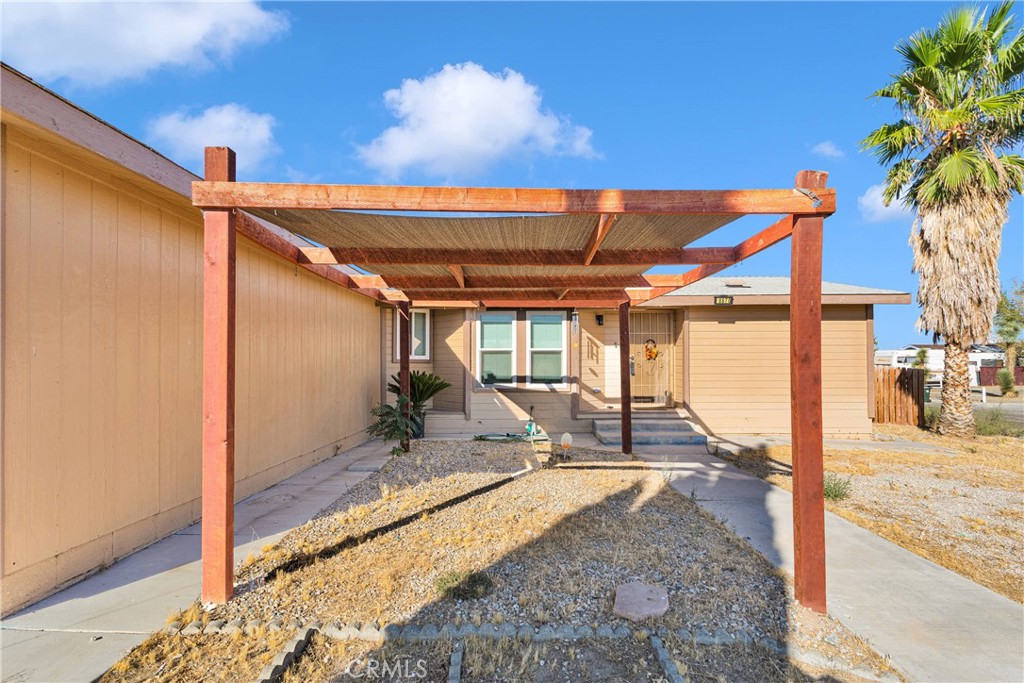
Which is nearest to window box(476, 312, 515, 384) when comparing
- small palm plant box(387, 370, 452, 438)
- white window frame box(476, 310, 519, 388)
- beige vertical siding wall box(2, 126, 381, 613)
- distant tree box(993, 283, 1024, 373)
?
white window frame box(476, 310, 519, 388)

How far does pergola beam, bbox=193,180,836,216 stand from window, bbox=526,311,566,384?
6.71m

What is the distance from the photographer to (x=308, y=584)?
3.09 m

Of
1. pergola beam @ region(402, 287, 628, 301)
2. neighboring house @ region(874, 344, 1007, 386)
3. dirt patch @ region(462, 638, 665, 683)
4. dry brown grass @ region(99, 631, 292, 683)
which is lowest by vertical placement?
dirt patch @ region(462, 638, 665, 683)

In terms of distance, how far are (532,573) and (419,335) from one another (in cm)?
737

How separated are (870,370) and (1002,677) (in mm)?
9315

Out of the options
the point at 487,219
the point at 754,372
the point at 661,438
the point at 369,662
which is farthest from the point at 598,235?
the point at 754,372

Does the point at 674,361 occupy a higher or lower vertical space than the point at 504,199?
lower

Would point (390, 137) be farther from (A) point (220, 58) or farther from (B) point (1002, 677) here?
(B) point (1002, 677)

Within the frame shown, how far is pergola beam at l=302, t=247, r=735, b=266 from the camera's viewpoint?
15.2ft

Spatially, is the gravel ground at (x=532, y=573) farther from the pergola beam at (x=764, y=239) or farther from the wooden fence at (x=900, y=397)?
the wooden fence at (x=900, y=397)

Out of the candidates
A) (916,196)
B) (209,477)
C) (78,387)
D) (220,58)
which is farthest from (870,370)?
(220,58)

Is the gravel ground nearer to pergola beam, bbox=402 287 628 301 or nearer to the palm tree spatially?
pergola beam, bbox=402 287 628 301

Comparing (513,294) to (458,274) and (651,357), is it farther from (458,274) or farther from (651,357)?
(651,357)

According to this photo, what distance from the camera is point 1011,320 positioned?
2512 cm
